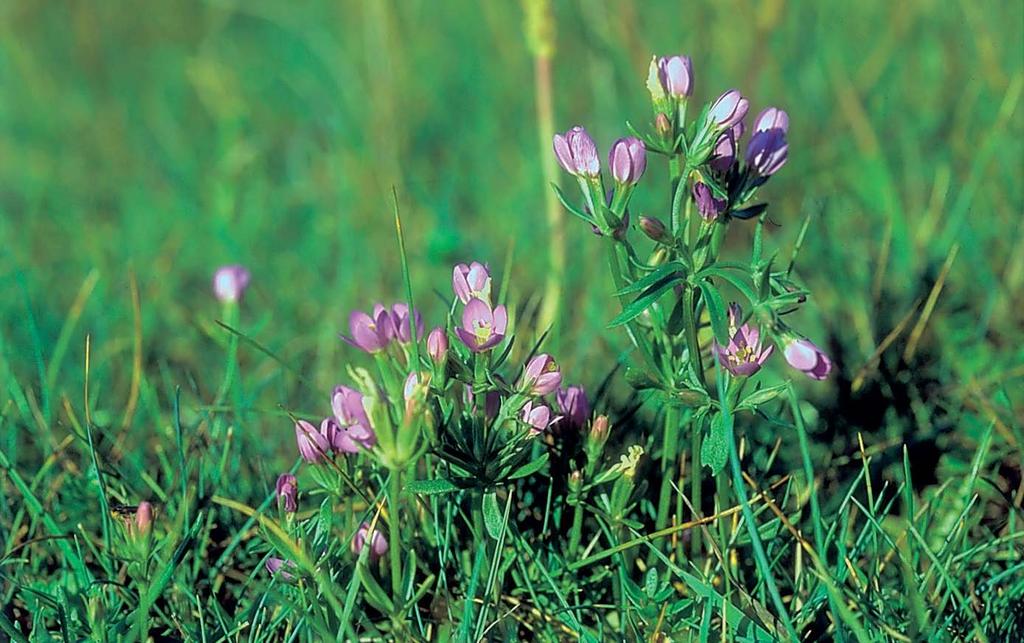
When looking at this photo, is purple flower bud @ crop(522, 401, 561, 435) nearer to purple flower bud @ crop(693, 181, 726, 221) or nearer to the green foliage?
the green foliage

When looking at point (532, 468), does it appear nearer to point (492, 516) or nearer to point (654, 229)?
point (492, 516)

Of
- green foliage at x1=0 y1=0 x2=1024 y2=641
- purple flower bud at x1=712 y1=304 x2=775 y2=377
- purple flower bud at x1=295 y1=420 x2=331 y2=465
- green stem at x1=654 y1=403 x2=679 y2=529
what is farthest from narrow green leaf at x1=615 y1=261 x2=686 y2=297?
purple flower bud at x1=295 y1=420 x2=331 y2=465

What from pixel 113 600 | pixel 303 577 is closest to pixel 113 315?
pixel 113 600

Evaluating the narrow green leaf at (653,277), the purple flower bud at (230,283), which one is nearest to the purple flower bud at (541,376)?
the narrow green leaf at (653,277)

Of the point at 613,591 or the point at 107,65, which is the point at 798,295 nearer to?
the point at 613,591

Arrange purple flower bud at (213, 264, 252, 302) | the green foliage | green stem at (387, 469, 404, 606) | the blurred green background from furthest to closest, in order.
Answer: the blurred green background < purple flower bud at (213, 264, 252, 302) < the green foliage < green stem at (387, 469, 404, 606)

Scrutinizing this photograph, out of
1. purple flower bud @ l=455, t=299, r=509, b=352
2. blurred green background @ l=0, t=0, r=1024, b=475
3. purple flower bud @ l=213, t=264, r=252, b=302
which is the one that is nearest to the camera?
purple flower bud @ l=455, t=299, r=509, b=352

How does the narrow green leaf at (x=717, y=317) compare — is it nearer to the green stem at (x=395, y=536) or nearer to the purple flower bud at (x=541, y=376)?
the purple flower bud at (x=541, y=376)
